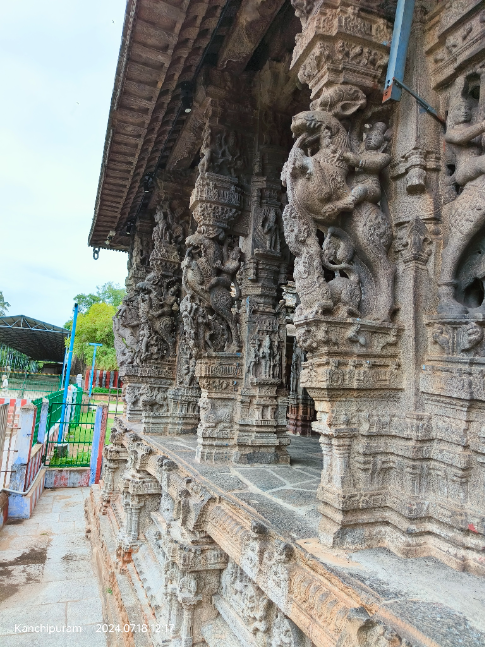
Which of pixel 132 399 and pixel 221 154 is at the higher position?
pixel 221 154

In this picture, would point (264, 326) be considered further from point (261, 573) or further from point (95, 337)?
point (95, 337)

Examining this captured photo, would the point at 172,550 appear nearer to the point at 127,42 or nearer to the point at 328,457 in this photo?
the point at 328,457

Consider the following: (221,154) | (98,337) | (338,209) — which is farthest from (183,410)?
Result: (98,337)

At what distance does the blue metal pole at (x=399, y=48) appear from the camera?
9.19 feet

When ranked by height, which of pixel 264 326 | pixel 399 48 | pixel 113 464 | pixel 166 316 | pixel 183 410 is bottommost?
pixel 113 464

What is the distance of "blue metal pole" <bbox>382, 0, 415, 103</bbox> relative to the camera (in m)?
2.80

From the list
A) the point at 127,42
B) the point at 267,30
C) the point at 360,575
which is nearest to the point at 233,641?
the point at 360,575

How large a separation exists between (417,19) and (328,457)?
3.08 meters

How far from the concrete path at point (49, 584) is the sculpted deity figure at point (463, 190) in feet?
18.4

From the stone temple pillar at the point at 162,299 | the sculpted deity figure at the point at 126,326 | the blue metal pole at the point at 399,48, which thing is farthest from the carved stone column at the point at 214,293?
the sculpted deity figure at the point at 126,326

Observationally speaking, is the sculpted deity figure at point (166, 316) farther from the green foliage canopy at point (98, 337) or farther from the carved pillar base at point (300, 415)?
the green foliage canopy at point (98, 337)

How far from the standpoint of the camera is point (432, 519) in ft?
8.47

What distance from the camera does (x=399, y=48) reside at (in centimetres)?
283

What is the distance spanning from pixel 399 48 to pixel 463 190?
1022 millimetres
